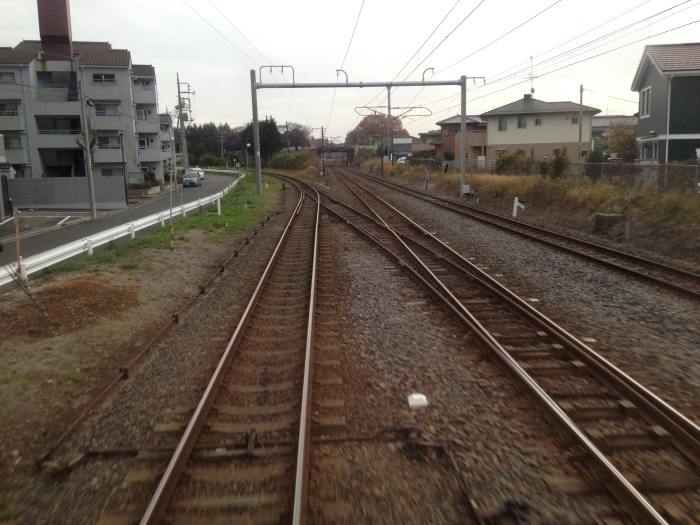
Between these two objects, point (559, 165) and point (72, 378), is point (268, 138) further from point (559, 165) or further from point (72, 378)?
point (72, 378)

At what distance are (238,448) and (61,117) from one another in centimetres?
4593

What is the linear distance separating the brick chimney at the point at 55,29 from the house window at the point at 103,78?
169 inches

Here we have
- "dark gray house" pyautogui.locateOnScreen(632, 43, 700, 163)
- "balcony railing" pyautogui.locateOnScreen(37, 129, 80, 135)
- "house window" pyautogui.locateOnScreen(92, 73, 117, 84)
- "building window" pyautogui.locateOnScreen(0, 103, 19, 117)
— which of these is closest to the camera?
"dark gray house" pyautogui.locateOnScreen(632, 43, 700, 163)

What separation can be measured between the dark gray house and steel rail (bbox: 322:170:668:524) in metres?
24.9

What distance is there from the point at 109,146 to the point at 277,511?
47.6m

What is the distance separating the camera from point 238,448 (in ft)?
15.4

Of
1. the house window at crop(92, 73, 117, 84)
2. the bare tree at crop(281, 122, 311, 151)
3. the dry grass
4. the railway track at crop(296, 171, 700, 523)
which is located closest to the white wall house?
the dry grass

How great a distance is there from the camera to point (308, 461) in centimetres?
436

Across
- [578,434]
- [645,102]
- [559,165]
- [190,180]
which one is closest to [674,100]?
[645,102]

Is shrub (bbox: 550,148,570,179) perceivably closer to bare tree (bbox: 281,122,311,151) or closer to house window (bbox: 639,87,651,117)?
house window (bbox: 639,87,651,117)

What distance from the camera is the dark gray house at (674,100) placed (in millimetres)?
27609

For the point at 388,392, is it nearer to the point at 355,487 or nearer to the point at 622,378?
the point at 355,487

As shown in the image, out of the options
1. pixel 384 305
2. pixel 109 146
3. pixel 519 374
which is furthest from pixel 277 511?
pixel 109 146

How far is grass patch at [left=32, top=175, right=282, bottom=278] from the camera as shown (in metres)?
12.6
